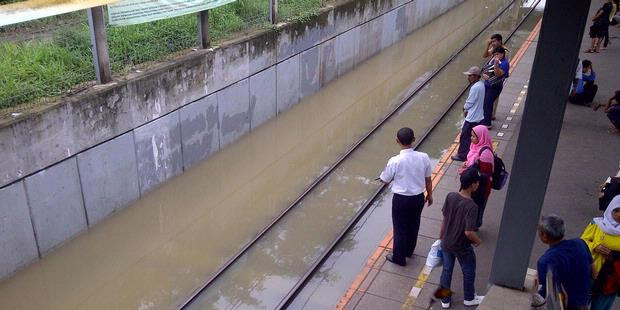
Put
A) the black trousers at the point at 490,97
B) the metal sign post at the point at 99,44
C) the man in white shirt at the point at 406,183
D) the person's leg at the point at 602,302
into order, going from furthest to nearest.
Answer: the black trousers at the point at 490,97, the metal sign post at the point at 99,44, the man in white shirt at the point at 406,183, the person's leg at the point at 602,302

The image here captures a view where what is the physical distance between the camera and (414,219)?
6539 millimetres

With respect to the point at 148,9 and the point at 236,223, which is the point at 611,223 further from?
the point at 148,9

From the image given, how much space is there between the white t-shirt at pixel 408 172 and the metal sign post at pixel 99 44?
4624 mm

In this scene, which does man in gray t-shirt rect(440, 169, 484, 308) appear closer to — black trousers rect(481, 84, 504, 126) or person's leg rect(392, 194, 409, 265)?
person's leg rect(392, 194, 409, 265)

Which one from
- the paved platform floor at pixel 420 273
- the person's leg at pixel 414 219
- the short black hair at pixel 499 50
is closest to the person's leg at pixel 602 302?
the paved platform floor at pixel 420 273

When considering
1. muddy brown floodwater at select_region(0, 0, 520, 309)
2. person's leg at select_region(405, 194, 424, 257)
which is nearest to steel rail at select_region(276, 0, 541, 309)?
muddy brown floodwater at select_region(0, 0, 520, 309)

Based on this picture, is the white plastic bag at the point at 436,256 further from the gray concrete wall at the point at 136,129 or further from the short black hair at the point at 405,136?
the gray concrete wall at the point at 136,129

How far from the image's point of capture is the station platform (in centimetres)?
627

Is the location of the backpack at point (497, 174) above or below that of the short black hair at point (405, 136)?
below

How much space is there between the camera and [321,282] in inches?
286

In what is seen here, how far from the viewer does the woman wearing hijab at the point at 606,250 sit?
195 inches

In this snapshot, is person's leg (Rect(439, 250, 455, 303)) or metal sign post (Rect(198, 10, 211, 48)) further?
metal sign post (Rect(198, 10, 211, 48))

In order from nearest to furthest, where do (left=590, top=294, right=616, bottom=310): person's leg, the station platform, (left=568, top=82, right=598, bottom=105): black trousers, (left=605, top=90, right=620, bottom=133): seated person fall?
(left=590, top=294, right=616, bottom=310): person's leg → the station platform → (left=605, top=90, right=620, bottom=133): seated person → (left=568, top=82, right=598, bottom=105): black trousers

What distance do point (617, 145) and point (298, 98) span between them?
6.68m
